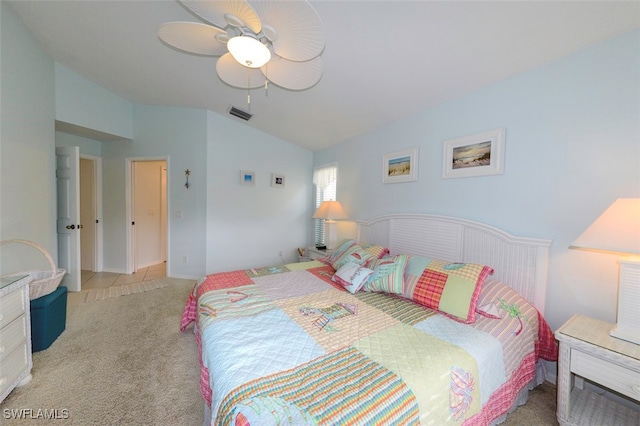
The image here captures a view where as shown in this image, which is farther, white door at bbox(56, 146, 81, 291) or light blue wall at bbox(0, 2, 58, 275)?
white door at bbox(56, 146, 81, 291)

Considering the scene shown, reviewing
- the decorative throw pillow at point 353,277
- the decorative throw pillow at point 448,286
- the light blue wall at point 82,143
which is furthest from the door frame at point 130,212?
the decorative throw pillow at point 448,286

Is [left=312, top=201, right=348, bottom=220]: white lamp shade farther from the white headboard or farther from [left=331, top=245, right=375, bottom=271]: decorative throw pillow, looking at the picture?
[left=331, top=245, right=375, bottom=271]: decorative throw pillow

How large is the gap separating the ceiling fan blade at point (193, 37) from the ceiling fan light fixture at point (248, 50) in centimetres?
12

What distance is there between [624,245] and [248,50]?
213 cm

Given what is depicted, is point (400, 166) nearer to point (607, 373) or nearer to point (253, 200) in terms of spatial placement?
point (607, 373)

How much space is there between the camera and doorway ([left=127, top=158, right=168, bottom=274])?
4.20 m

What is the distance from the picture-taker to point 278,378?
100 centimetres

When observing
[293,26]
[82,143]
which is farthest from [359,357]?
[82,143]

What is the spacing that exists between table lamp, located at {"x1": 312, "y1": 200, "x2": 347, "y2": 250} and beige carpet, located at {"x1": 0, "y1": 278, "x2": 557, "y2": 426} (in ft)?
6.69

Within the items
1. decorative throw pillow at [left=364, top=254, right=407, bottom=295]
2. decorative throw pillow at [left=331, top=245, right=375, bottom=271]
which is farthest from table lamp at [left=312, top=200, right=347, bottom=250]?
decorative throw pillow at [left=364, top=254, right=407, bottom=295]

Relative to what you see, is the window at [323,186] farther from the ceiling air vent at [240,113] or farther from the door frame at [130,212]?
the door frame at [130,212]

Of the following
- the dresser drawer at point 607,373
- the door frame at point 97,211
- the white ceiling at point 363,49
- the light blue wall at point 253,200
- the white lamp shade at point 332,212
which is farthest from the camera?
the door frame at point 97,211

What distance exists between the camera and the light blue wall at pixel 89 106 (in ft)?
9.93

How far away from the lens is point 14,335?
1.59m
